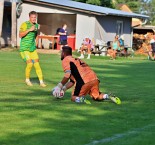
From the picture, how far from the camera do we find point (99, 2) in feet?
177

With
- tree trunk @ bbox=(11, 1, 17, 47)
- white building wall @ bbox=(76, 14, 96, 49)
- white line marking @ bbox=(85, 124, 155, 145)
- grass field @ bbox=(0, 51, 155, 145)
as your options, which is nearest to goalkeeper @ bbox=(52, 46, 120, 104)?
grass field @ bbox=(0, 51, 155, 145)

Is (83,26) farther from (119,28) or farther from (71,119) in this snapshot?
(71,119)

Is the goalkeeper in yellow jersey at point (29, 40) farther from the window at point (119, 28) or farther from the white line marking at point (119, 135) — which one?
the window at point (119, 28)

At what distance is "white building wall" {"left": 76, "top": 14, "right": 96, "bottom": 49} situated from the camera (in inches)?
1506

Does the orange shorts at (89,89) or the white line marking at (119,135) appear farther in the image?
the orange shorts at (89,89)

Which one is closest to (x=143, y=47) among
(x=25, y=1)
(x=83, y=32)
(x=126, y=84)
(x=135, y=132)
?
(x=83, y=32)

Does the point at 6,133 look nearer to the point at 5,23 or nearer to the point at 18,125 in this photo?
the point at 18,125

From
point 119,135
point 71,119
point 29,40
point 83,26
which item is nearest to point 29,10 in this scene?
point 83,26

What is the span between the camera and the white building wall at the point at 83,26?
38250mm

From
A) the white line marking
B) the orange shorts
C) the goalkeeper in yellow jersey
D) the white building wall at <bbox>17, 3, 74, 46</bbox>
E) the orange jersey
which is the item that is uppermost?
the white building wall at <bbox>17, 3, 74, 46</bbox>

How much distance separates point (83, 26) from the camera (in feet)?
126

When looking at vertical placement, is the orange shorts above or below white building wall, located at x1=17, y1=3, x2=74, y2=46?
below

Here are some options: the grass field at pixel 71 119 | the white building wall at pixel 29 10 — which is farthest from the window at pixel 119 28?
the grass field at pixel 71 119

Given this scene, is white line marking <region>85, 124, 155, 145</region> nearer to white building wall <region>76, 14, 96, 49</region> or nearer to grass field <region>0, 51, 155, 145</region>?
grass field <region>0, 51, 155, 145</region>
